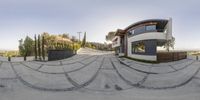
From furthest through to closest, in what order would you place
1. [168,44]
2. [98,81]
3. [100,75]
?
[100,75] < [98,81] < [168,44]

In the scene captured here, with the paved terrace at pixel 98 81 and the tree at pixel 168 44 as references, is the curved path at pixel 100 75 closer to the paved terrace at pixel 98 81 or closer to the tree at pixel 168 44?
the paved terrace at pixel 98 81

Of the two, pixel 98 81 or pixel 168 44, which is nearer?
pixel 168 44

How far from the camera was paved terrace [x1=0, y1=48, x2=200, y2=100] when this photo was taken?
3.58 m

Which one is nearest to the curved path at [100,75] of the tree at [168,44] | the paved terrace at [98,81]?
the paved terrace at [98,81]

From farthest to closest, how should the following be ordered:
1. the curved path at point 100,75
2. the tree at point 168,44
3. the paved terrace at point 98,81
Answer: the curved path at point 100,75
the tree at point 168,44
the paved terrace at point 98,81

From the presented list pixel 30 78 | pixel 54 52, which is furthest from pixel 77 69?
pixel 30 78

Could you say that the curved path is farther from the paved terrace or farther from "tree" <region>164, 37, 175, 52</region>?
"tree" <region>164, 37, 175, 52</region>

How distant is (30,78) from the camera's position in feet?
15.0

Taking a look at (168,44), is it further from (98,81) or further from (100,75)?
(100,75)

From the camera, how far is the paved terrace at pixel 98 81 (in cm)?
358

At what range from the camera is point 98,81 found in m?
4.46

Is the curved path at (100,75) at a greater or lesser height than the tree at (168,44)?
lesser

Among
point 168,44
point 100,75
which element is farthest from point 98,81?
point 168,44

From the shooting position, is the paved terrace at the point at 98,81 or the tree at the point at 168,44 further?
the tree at the point at 168,44
